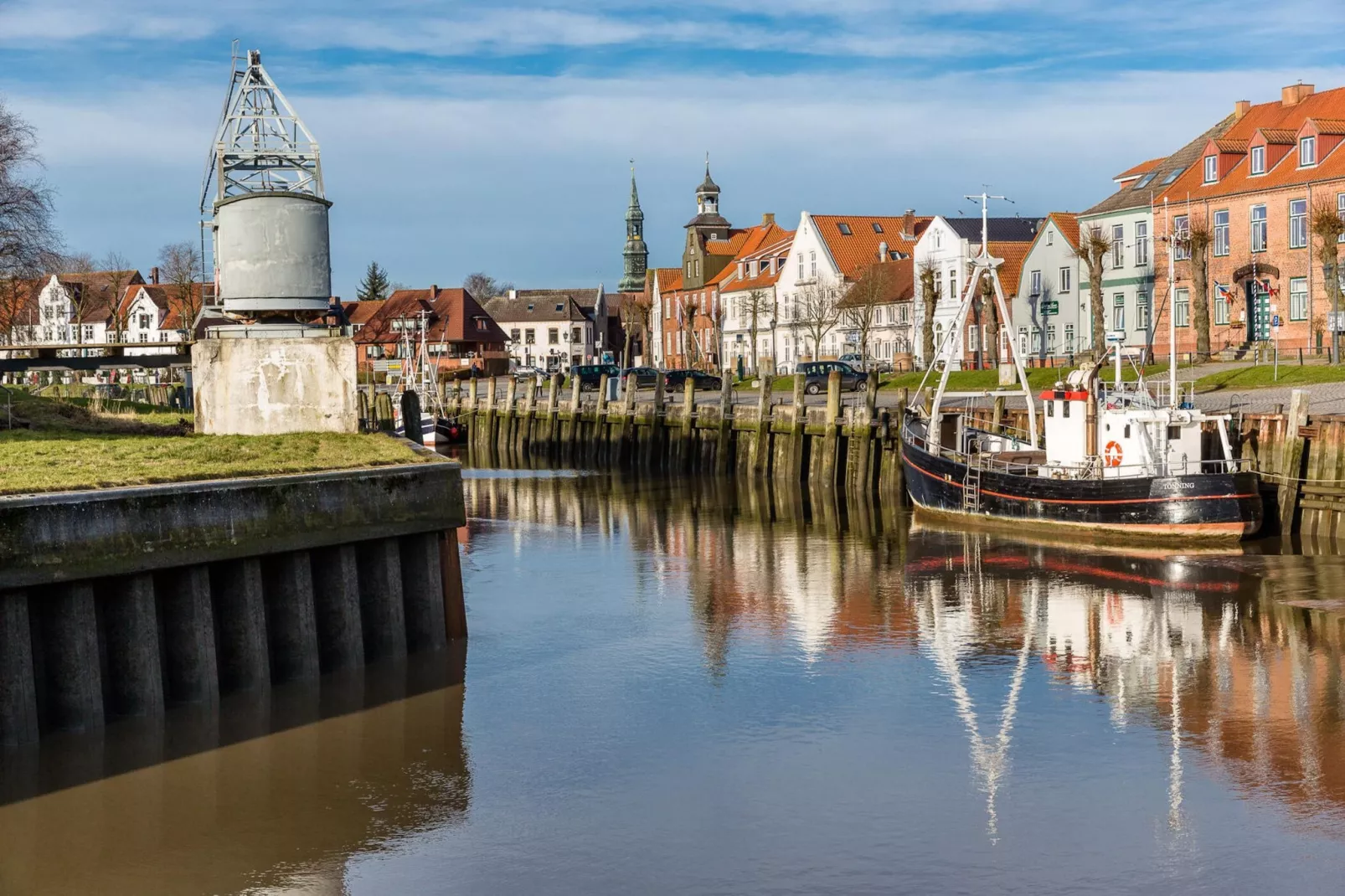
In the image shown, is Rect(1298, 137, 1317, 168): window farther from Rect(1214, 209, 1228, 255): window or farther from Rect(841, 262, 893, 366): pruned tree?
Rect(841, 262, 893, 366): pruned tree

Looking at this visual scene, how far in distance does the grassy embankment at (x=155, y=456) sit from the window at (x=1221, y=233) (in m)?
45.8

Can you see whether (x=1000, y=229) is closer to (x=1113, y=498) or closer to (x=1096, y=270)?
(x=1096, y=270)

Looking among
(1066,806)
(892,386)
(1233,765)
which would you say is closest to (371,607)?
(1066,806)

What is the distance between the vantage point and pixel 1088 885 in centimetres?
1324

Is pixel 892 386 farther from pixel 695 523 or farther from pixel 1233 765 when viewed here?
pixel 1233 765

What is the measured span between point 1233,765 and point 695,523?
2373 centimetres

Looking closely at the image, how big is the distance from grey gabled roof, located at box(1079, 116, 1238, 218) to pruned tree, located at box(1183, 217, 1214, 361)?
484 centimetres

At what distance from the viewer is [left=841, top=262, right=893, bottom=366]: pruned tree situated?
289ft

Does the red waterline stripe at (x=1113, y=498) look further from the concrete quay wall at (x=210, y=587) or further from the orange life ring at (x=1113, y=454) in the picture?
the concrete quay wall at (x=210, y=587)

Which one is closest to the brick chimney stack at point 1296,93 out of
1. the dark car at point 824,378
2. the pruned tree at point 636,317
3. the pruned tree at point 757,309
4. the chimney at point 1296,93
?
the chimney at point 1296,93

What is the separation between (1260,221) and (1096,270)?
23.1ft

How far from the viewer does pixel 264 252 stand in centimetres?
2858

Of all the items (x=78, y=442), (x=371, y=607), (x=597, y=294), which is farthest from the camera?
(x=597, y=294)

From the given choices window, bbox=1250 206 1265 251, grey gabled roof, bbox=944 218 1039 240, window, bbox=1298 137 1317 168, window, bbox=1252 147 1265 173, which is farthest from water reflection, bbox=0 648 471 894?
grey gabled roof, bbox=944 218 1039 240
